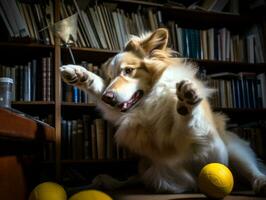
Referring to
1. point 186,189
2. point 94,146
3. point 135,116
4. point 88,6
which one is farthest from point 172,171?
point 88,6

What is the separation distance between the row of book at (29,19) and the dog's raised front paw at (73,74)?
59 centimetres

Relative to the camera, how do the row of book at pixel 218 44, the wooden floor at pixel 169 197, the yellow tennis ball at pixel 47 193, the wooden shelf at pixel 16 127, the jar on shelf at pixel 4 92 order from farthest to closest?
the row of book at pixel 218 44
the jar on shelf at pixel 4 92
the wooden floor at pixel 169 197
the yellow tennis ball at pixel 47 193
the wooden shelf at pixel 16 127

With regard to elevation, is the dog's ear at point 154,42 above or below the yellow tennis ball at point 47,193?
above

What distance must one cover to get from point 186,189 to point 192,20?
132 centimetres

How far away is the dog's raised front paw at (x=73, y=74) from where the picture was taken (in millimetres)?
1166

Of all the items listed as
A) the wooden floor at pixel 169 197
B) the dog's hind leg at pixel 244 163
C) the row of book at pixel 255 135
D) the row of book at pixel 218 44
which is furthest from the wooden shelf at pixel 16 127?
the row of book at pixel 255 135

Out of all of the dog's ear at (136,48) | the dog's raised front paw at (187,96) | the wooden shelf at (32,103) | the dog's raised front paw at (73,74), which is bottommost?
the dog's raised front paw at (187,96)

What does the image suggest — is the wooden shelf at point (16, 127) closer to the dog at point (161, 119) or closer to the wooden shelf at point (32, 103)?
the dog at point (161, 119)

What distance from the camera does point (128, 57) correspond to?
1.31 meters

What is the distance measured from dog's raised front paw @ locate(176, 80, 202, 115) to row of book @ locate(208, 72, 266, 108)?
1017 mm

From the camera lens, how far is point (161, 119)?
1143 millimetres

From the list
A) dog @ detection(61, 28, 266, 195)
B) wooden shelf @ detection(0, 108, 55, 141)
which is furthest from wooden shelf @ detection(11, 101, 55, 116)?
wooden shelf @ detection(0, 108, 55, 141)

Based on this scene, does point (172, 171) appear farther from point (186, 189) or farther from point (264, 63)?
point (264, 63)

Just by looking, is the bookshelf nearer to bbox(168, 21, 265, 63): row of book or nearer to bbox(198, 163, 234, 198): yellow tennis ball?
bbox(168, 21, 265, 63): row of book
